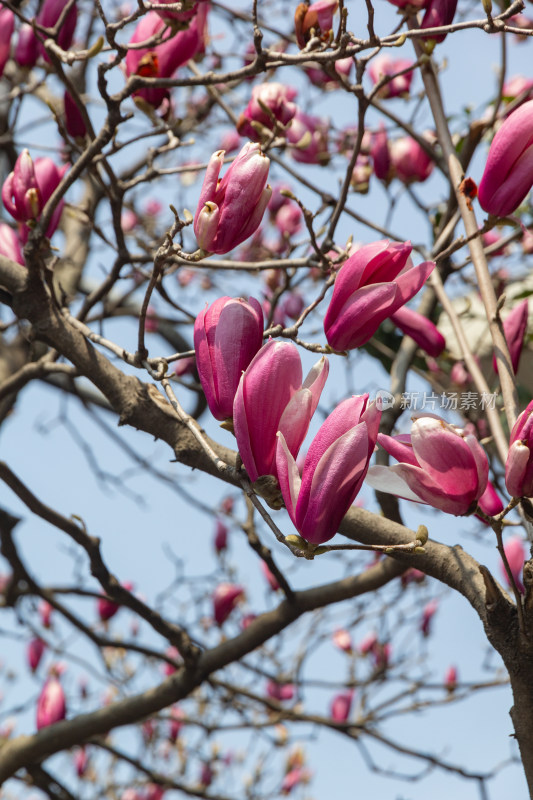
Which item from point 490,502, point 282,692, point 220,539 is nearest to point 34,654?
point 220,539

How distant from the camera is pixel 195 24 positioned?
1.33m

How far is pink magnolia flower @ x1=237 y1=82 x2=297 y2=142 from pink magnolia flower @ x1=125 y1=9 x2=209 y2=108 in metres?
0.14

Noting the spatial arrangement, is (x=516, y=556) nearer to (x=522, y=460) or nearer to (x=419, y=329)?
(x=419, y=329)

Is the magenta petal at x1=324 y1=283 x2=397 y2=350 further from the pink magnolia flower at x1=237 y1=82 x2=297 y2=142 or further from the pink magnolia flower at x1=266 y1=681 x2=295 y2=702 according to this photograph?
the pink magnolia flower at x1=266 y1=681 x2=295 y2=702

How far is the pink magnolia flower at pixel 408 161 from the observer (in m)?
1.89

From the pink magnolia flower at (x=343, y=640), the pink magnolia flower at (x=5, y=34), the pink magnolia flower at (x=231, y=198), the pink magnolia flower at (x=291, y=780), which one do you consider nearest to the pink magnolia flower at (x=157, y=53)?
the pink magnolia flower at (x=5, y=34)

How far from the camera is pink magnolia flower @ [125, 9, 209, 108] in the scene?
1.25 metres

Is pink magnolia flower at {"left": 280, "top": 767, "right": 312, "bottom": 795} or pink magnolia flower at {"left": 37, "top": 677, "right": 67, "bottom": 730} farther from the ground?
pink magnolia flower at {"left": 280, "top": 767, "right": 312, "bottom": 795}

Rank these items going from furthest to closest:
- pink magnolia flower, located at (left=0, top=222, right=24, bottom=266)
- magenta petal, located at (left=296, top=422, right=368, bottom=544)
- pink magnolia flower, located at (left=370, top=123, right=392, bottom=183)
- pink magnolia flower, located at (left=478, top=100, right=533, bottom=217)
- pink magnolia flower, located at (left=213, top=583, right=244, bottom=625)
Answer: pink magnolia flower, located at (left=213, top=583, right=244, bottom=625)
pink magnolia flower, located at (left=370, top=123, right=392, bottom=183)
pink magnolia flower, located at (left=0, top=222, right=24, bottom=266)
pink magnolia flower, located at (left=478, top=100, right=533, bottom=217)
magenta petal, located at (left=296, top=422, right=368, bottom=544)

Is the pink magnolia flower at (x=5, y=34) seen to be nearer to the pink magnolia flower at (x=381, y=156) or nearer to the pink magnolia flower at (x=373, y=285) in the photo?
the pink magnolia flower at (x=381, y=156)

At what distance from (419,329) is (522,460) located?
0.56 metres

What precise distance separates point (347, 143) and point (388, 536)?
1.53 metres

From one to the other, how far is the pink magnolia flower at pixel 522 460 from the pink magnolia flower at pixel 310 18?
2.36 feet

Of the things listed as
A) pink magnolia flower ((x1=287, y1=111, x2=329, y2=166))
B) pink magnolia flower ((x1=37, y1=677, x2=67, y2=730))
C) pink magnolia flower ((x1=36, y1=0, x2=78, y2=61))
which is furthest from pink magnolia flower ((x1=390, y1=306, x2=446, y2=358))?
pink magnolia flower ((x1=37, y1=677, x2=67, y2=730))
